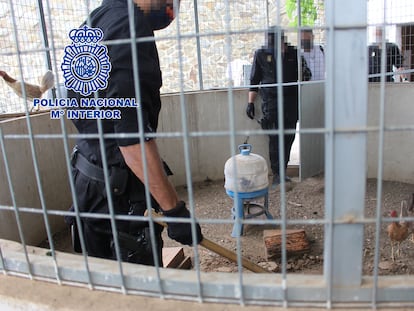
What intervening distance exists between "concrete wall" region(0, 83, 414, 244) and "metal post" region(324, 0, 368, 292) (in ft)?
8.31

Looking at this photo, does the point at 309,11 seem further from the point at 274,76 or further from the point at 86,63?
the point at 86,63

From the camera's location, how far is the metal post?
122 cm

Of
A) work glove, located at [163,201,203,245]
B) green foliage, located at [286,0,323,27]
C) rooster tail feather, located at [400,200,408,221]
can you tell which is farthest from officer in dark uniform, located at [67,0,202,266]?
green foliage, located at [286,0,323,27]

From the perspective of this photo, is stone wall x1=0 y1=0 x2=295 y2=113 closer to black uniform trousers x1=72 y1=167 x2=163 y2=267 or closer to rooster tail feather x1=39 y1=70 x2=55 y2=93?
rooster tail feather x1=39 y1=70 x2=55 y2=93

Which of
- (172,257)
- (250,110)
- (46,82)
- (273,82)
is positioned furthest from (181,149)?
(172,257)

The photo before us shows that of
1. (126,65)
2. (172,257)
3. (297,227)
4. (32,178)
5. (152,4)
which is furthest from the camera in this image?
(297,227)

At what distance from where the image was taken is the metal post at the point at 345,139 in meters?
1.22

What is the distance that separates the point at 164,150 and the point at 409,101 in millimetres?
3346

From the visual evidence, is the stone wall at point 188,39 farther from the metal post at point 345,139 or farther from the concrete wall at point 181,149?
the metal post at point 345,139

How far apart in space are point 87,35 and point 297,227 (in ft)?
10.2

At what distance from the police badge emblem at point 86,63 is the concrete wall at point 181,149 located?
1.99m

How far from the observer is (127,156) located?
1719 millimetres

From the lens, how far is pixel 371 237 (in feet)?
12.3

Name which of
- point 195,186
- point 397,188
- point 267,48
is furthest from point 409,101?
point 195,186
